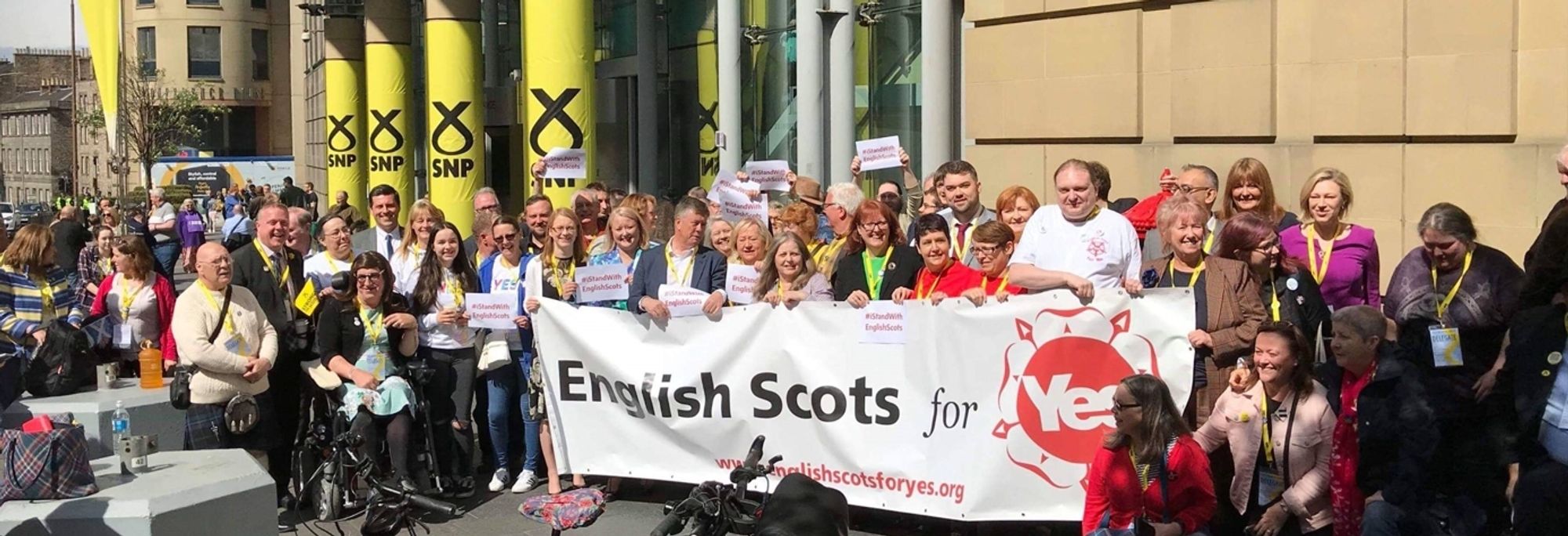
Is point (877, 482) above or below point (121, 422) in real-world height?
below

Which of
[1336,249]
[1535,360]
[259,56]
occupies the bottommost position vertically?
[1535,360]

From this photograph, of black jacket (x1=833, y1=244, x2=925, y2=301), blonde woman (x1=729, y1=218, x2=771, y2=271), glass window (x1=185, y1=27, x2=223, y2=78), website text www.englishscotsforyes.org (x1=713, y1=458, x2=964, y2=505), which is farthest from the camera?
glass window (x1=185, y1=27, x2=223, y2=78)

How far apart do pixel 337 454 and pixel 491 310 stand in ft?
4.02

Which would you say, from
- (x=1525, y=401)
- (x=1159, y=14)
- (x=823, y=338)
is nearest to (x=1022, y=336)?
(x=823, y=338)

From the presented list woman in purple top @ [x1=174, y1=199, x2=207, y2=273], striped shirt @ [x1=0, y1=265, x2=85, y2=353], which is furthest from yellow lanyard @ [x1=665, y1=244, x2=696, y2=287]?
woman in purple top @ [x1=174, y1=199, x2=207, y2=273]

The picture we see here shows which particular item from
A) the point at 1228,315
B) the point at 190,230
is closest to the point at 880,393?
the point at 1228,315

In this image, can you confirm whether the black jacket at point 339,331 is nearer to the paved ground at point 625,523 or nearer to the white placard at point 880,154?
the paved ground at point 625,523

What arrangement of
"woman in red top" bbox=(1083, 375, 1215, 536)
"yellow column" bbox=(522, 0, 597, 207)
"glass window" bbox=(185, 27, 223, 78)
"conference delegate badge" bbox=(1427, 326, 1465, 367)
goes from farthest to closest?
"glass window" bbox=(185, 27, 223, 78), "yellow column" bbox=(522, 0, 597, 207), "conference delegate badge" bbox=(1427, 326, 1465, 367), "woman in red top" bbox=(1083, 375, 1215, 536)

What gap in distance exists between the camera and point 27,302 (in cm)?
1009

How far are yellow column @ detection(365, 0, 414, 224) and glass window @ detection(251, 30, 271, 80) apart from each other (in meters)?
54.7

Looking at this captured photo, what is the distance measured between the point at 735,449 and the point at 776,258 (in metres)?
1.03

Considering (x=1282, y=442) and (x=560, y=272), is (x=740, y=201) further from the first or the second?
(x=1282, y=442)

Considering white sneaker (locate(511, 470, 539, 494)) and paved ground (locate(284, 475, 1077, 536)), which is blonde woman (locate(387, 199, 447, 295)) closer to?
white sneaker (locate(511, 470, 539, 494))

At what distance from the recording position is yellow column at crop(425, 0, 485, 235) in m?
22.6
